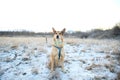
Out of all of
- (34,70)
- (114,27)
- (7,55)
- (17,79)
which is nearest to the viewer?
(17,79)

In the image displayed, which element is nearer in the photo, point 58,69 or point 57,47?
point 57,47

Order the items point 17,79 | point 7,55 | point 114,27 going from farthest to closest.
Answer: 1. point 114,27
2. point 7,55
3. point 17,79

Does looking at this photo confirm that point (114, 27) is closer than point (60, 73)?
No

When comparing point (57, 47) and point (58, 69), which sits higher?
point (57, 47)

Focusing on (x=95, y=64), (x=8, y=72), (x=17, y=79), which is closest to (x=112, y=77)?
(x=95, y=64)

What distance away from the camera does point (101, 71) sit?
7.66m

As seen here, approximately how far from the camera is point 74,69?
25.5 feet

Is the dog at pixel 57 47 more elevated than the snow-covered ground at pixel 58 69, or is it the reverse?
the dog at pixel 57 47

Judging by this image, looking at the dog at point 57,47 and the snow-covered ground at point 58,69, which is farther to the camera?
the snow-covered ground at point 58,69

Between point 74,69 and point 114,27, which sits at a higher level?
point 114,27

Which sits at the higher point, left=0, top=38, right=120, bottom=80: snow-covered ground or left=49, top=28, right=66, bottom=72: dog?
left=49, top=28, right=66, bottom=72: dog

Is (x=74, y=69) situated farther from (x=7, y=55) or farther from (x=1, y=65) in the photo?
(x=7, y=55)

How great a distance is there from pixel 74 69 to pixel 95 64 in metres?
1.20

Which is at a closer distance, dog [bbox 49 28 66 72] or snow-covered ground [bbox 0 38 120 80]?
dog [bbox 49 28 66 72]
